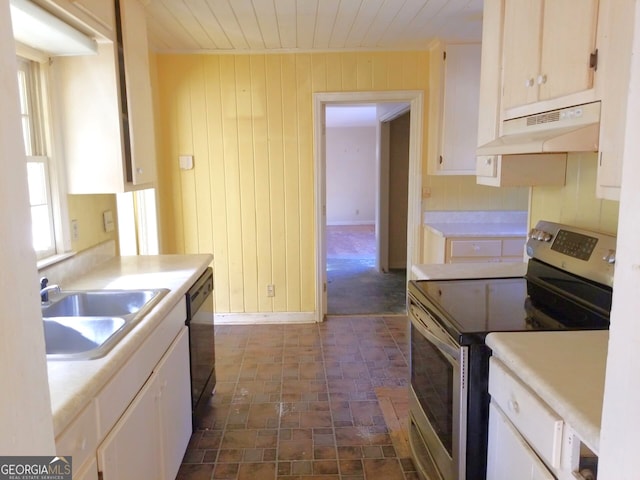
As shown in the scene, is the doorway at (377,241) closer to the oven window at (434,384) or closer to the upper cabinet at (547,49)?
the oven window at (434,384)

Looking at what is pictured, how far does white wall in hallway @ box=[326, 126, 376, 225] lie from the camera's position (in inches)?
415

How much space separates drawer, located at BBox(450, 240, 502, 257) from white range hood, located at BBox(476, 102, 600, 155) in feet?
5.72

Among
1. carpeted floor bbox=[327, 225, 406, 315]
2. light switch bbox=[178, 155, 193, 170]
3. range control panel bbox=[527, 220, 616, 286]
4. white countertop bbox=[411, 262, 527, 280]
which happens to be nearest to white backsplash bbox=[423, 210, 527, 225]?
carpeted floor bbox=[327, 225, 406, 315]

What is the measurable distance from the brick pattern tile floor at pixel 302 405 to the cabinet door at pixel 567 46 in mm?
1759

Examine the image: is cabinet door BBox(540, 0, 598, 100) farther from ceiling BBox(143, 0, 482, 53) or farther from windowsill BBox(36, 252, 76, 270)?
windowsill BBox(36, 252, 76, 270)

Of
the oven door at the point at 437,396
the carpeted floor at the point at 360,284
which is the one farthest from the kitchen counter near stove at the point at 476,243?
the oven door at the point at 437,396

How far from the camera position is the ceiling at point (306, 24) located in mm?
2855

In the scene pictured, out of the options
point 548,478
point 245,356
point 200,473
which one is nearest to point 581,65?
point 548,478

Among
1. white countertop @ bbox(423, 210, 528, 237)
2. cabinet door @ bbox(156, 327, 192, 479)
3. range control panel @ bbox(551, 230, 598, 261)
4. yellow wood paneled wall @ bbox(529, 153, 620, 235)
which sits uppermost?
yellow wood paneled wall @ bbox(529, 153, 620, 235)

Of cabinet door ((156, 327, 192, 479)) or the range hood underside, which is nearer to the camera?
the range hood underside

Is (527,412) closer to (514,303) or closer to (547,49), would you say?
(514,303)

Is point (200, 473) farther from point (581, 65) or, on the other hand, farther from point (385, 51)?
point (385, 51)

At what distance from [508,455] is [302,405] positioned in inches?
64.3

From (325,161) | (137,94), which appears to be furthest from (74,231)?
(325,161)
